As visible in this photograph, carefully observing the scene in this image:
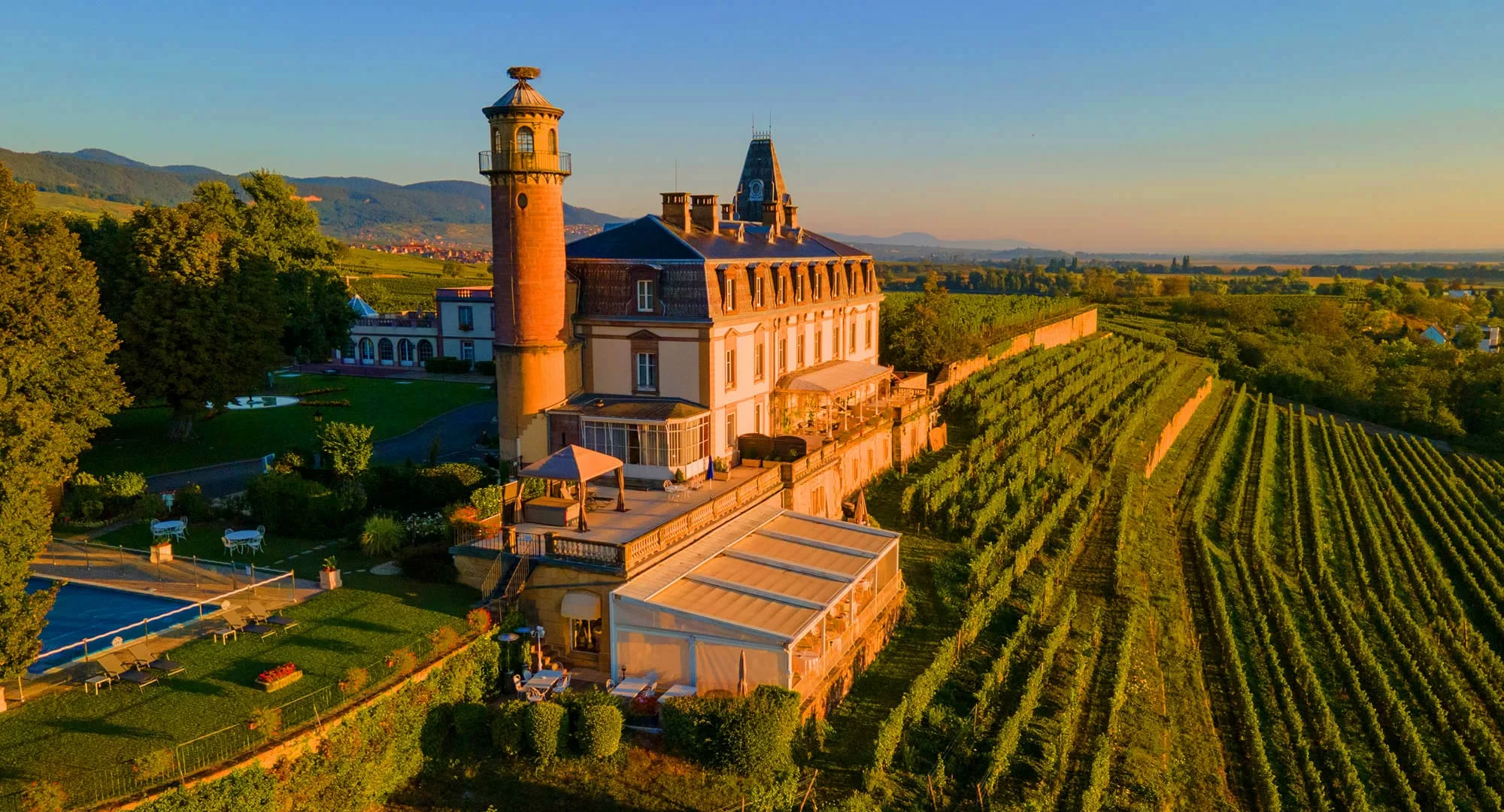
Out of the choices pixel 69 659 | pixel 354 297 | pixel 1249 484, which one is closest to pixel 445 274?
pixel 354 297

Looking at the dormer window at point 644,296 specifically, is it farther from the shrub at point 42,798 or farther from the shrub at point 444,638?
the shrub at point 42,798

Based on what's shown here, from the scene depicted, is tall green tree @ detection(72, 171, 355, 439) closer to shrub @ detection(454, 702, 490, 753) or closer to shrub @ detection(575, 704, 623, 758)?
shrub @ detection(454, 702, 490, 753)

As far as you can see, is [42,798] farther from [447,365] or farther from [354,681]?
[447,365]

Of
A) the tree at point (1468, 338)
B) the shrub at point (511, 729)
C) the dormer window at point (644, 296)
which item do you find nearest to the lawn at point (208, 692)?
the shrub at point (511, 729)

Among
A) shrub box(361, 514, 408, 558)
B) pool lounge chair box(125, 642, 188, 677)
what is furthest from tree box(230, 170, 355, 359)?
pool lounge chair box(125, 642, 188, 677)

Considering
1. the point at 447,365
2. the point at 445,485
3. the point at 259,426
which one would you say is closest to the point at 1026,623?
the point at 445,485

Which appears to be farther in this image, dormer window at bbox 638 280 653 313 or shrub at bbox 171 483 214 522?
dormer window at bbox 638 280 653 313
